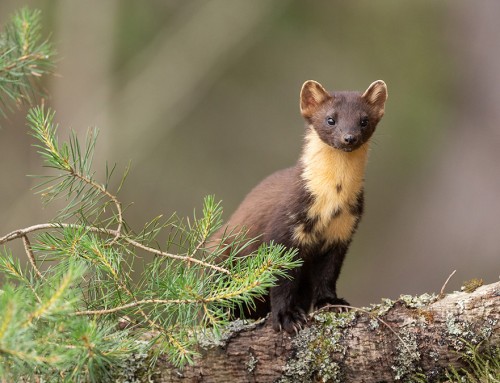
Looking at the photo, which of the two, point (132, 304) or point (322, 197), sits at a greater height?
point (322, 197)

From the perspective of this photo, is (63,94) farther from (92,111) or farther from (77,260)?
(77,260)

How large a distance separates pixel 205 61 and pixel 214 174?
4.97ft

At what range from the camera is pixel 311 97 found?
4094mm

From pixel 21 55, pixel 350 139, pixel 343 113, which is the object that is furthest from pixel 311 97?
pixel 21 55

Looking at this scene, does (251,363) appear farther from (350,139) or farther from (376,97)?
(376,97)

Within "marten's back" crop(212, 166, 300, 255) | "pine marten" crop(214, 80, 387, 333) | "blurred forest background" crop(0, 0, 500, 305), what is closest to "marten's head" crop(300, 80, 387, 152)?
"pine marten" crop(214, 80, 387, 333)

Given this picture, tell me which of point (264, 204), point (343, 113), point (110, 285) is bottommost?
point (110, 285)

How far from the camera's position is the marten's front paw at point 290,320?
3.37m

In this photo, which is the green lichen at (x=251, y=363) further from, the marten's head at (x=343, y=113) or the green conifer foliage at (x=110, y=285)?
the marten's head at (x=343, y=113)

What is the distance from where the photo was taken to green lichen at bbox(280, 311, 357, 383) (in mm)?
3236

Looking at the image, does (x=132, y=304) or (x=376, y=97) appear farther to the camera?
(x=376, y=97)

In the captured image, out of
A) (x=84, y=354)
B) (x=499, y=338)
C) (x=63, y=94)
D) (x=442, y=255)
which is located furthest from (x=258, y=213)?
(x=63, y=94)

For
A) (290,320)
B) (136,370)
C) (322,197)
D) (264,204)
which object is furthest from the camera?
(264,204)

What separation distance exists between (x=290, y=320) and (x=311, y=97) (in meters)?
1.13
